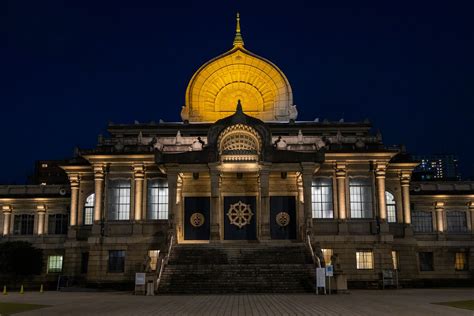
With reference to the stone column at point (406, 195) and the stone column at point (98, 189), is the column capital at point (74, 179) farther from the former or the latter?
the stone column at point (406, 195)

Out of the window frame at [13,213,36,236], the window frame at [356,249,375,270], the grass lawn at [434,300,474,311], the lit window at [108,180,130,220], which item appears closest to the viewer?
the grass lawn at [434,300,474,311]

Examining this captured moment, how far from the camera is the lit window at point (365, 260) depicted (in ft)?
168

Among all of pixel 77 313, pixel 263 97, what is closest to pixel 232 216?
pixel 263 97

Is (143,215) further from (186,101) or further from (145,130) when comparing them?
(186,101)

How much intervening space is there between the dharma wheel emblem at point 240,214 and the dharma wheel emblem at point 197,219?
8.21ft

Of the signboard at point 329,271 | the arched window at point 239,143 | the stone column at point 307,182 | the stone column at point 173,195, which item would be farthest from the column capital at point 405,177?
the stone column at point 173,195

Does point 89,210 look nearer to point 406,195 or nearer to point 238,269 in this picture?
point 238,269

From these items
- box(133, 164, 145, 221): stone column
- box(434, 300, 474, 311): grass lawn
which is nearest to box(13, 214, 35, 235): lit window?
box(133, 164, 145, 221): stone column

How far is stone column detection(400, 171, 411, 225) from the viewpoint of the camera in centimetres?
5380

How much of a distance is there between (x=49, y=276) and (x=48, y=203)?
7.77 meters

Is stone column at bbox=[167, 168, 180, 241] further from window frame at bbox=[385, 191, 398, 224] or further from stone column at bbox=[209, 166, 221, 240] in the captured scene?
window frame at bbox=[385, 191, 398, 224]

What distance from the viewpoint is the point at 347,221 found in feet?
171

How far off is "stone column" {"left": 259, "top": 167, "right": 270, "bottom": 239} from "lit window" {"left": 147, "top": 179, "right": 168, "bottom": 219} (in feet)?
32.9

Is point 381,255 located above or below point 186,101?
below
